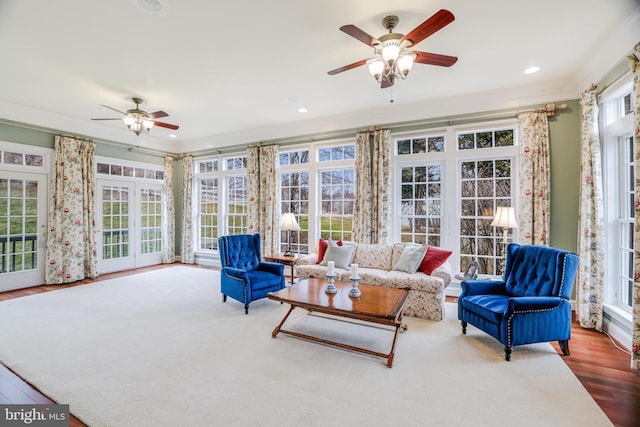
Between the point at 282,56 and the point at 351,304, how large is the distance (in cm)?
291

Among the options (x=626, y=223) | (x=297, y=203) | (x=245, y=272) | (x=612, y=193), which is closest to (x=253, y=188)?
(x=297, y=203)

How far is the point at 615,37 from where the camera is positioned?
292cm

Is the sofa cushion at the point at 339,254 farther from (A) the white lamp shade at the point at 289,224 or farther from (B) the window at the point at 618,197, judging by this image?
(B) the window at the point at 618,197

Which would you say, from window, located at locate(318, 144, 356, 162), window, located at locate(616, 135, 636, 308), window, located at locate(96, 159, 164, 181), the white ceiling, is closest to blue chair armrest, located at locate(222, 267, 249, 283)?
the white ceiling

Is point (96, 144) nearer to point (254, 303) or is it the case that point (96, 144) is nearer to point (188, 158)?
point (188, 158)

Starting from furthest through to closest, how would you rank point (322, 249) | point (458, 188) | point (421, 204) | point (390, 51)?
point (421, 204) < point (322, 249) < point (458, 188) < point (390, 51)

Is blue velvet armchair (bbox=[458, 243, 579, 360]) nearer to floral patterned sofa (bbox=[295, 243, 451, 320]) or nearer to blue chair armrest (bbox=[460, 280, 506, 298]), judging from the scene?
blue chair armrest (bbox=[460, 280, 506, 298])

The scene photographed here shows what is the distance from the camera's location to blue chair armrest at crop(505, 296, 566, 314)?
270 cm

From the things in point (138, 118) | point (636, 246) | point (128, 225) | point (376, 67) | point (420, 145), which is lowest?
point (636, 246)

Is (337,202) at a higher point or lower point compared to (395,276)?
higher

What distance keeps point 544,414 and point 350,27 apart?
3147mm

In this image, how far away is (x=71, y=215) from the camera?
5.58 metres

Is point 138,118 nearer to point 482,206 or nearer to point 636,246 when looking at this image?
point 482,206

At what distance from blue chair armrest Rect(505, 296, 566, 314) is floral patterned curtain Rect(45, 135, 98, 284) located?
714cm
